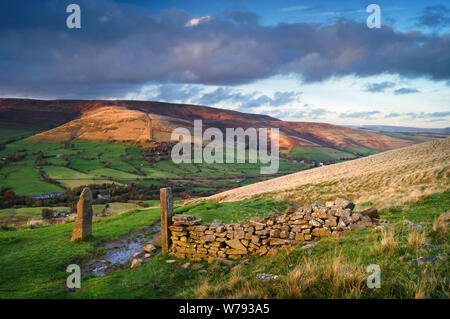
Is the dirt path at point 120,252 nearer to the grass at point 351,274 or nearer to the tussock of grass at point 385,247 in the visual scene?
the grass at point 351,274

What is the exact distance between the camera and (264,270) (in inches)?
310

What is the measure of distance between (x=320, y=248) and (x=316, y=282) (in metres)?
3.28

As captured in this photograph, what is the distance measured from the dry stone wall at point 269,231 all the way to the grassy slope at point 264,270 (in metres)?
0.84

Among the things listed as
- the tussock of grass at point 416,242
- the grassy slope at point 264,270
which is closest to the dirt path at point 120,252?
the grassy slope at point 264,270

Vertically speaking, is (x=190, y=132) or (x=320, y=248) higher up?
(x=190, y=132)

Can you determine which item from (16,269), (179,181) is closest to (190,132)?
(179,181)

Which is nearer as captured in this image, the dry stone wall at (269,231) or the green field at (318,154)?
the dry stone wall at (269,231)

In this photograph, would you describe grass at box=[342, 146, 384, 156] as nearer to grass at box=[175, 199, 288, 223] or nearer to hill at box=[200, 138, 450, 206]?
hill at box=[200, 138, 450, 206]

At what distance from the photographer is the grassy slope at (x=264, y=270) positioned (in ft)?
17.7

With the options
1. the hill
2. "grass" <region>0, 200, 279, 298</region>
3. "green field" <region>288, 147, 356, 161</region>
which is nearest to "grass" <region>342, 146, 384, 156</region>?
"green field" <region>288, 147, 356, 161</region>

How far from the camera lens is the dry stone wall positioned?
33.3ft
